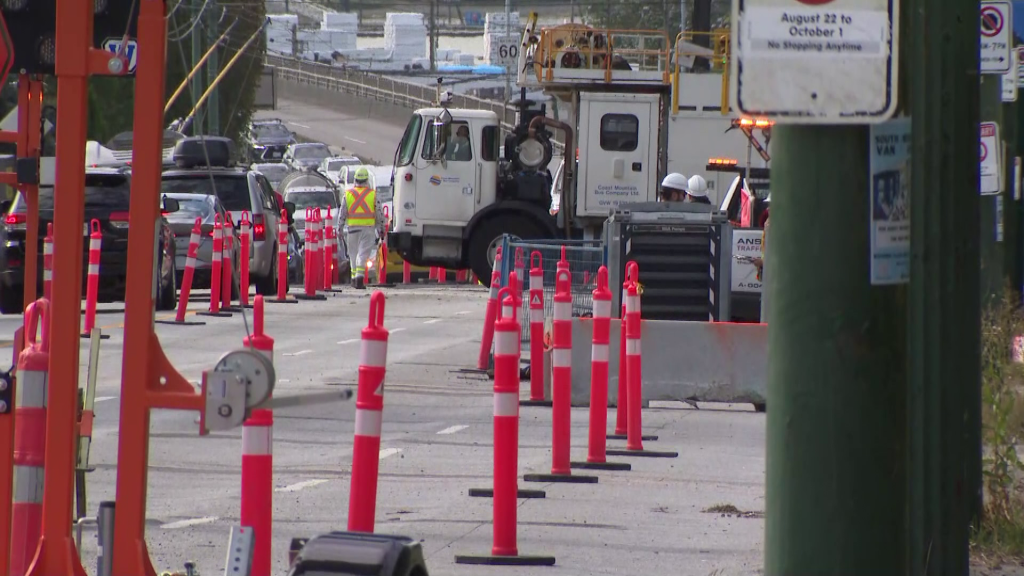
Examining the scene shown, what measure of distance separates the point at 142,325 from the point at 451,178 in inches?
833

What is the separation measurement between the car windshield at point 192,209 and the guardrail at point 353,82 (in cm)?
5786

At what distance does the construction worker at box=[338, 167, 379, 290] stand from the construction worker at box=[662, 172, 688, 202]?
11.2 m

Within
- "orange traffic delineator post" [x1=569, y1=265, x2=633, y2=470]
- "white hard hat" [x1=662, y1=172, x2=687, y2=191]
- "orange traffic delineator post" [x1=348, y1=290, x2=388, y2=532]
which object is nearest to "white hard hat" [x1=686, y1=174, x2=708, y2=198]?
"white hard hat" [x1=662, y1=172, x2=687, y2=191]

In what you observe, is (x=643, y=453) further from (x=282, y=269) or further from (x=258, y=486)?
(x=282, y=269)

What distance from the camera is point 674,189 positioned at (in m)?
19.8

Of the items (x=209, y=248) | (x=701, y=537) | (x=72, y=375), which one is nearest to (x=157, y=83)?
(x=72, y=375)

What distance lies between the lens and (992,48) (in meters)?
10.8

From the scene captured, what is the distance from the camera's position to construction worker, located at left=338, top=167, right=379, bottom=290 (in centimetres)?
3089

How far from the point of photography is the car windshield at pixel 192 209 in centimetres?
2320

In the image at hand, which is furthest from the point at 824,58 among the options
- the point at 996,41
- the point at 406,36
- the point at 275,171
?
the point at 406,36

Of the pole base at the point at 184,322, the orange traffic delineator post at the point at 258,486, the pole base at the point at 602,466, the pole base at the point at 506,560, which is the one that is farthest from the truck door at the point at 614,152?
the orange traffic delineator post at the point at 258,486

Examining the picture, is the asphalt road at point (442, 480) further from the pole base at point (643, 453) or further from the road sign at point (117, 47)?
the road sign at point (117, 47)

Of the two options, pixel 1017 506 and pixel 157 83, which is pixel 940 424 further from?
pixel 157 83

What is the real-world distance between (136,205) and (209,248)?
63.6 feet
